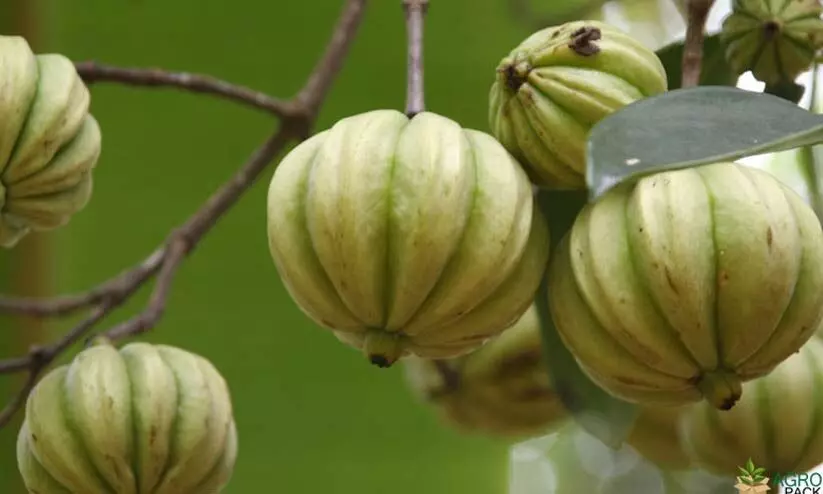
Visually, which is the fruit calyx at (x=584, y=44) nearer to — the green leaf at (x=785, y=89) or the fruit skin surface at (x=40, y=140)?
the green leaf at (x=785, y=89)

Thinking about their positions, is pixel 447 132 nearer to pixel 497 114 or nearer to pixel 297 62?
pixel 497 114

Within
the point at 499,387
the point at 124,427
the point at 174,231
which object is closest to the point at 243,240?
the point at 174,231

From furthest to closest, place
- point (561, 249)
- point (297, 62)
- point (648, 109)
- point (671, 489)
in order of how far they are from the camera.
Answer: point (297, 62) → point (671, 489) → point (561, 249) → point (648, 109)

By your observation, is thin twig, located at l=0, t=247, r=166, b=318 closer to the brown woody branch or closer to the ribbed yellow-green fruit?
the brown woody branch

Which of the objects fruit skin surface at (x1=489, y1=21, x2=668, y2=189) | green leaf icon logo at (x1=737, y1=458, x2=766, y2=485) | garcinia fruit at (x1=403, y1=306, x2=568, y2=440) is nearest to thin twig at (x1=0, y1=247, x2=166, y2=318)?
garcinia fruit at (x1=403, y1=306, x2=568, y2=440)

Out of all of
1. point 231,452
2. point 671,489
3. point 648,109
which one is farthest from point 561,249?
point 671,489

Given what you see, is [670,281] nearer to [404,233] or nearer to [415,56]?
[404,233]
